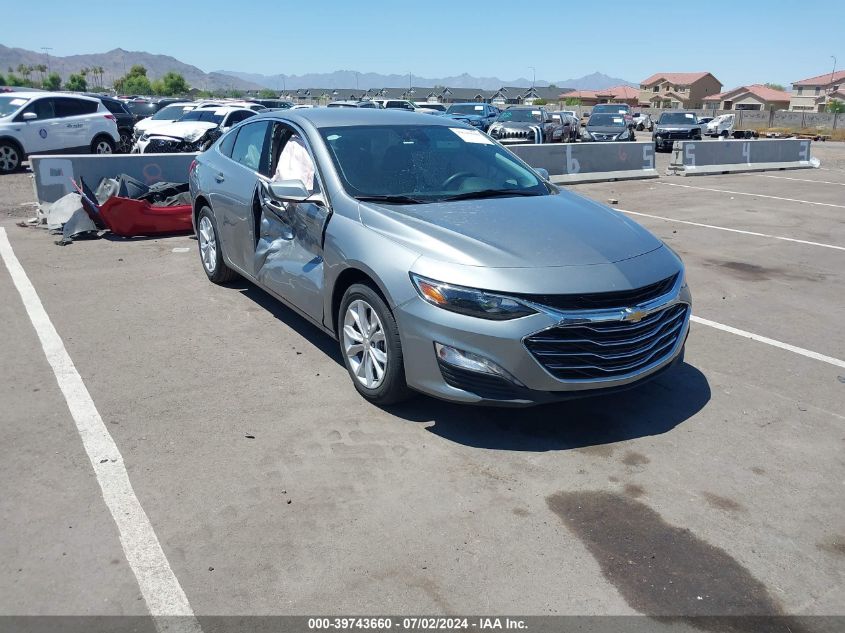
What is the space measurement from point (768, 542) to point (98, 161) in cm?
978

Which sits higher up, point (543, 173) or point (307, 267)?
point (543, 173)

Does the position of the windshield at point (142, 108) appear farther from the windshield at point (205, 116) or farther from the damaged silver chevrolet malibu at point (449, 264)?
the damaged silver chevrolet malibu at point (449, 264)

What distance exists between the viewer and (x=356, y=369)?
15.5ft

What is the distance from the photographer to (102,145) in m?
18.2

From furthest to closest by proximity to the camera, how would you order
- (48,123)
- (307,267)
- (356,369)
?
1. (48,123)
2. (307,267)
3. (356,369)

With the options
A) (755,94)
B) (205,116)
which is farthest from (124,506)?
(755,94)

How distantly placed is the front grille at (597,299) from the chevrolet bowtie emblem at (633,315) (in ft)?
0.14

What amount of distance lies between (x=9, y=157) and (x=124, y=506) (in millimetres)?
15665

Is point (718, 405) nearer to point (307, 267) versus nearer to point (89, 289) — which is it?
point (307, 267)

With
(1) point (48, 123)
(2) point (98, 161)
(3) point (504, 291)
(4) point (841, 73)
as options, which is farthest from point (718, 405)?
(4) point (841, 73)

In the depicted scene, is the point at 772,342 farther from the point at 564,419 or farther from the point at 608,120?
the point at 608,120

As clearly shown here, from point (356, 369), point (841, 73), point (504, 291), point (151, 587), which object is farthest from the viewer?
point (841, 73)

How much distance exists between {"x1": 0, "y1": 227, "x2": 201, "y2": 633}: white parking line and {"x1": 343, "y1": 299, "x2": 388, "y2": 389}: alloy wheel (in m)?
1.49

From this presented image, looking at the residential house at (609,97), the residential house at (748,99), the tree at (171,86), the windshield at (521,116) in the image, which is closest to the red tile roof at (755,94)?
the residential house at (748,99)
